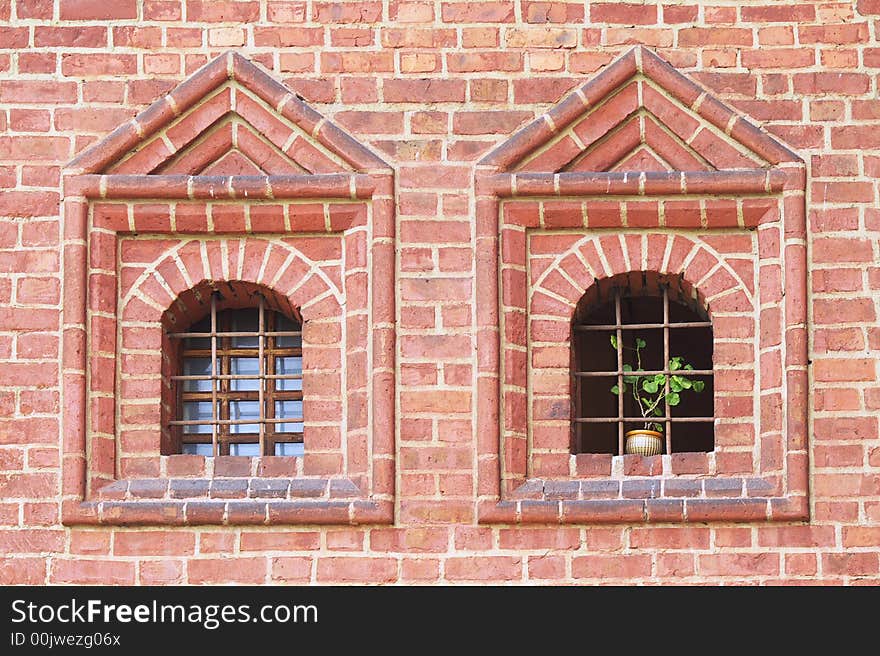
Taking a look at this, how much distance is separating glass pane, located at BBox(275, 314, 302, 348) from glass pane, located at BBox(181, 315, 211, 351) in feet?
1.04

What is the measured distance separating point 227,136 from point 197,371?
1.10 meters

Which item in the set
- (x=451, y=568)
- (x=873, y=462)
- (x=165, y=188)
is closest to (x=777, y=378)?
(x=873, y=462)

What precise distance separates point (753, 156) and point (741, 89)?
327mm

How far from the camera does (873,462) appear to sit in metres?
16.9

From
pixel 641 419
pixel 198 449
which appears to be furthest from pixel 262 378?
pixel 641 419

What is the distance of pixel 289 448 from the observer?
17.3 metres

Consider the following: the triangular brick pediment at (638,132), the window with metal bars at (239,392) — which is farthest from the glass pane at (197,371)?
the triangular brick pediment at (638,132)

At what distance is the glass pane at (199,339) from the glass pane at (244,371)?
15 centimetres

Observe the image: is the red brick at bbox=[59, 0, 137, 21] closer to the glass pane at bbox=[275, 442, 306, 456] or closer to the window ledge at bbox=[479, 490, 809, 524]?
the glass pane at bbox=[275, 442, 306, 456]

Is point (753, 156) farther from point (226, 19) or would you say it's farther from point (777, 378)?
point (226, 19)

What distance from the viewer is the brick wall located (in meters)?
16.8

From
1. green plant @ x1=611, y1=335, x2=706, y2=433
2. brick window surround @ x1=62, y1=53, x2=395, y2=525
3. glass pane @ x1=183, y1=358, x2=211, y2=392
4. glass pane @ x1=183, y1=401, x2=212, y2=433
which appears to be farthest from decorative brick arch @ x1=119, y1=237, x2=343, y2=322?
green plant @ x1=611, y1=335, x2=706, y2=433

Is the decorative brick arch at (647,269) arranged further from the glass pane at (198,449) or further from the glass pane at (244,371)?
the glass pane at (198,449)

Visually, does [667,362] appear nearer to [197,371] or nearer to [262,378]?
[262,378]
